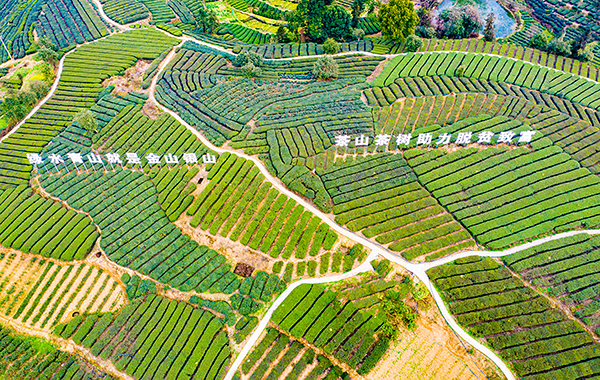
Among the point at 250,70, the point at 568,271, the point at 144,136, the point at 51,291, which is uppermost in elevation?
the point at 250,70

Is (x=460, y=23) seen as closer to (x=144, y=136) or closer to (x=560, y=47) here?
(x=560, y=47)

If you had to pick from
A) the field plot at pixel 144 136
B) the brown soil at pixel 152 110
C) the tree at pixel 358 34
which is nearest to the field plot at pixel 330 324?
the field plot at pixel 144 136

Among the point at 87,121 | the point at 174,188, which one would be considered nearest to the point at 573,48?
the point at 174,188

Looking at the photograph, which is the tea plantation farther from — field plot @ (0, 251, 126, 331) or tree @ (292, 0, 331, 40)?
tree @ (292, 0, 331, 40)

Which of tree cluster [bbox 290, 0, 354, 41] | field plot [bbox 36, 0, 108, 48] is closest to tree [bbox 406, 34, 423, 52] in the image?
tree cluster [bbox 290, 0, 354, 41]

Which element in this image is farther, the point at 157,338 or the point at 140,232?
the point at 140,232


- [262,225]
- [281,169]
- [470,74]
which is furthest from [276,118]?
[470,74]

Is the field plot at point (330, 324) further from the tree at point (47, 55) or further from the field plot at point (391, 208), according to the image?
the tree at point (47, 55)
